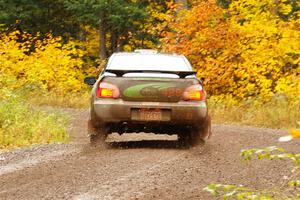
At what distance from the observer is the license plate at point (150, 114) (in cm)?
1033

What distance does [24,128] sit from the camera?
39.7 ft

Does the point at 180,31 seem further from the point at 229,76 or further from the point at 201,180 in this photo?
the point at 201,180

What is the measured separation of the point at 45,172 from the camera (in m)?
8.34

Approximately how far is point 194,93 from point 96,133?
1.67 m

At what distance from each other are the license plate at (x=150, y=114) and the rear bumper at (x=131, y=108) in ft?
0.20

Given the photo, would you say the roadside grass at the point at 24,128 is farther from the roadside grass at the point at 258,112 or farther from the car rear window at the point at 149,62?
the roadside grass at the point at 258,112

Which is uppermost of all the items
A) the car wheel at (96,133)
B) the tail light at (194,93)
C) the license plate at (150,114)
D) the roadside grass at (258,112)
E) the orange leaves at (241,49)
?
the tail light at (194,93)

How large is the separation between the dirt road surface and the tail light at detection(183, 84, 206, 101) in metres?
0.80

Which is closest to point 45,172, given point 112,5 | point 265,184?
point 265,184

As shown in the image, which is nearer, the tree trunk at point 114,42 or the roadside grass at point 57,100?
the roadside grass at point 57,100

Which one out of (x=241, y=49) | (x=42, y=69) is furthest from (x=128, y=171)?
(x=42, y=69)

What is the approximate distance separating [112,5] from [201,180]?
26193mm

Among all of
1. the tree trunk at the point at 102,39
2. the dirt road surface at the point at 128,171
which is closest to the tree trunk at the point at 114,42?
the tree trunk at the point at 102,39

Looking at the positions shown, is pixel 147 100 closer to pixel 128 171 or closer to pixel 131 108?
pixel 131 108
